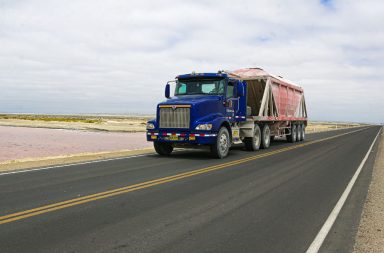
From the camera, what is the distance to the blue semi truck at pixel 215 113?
1417 centimetres

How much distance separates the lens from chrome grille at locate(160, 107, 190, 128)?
1421 centimetres

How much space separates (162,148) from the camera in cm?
1575

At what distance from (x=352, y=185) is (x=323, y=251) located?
5.38 metres

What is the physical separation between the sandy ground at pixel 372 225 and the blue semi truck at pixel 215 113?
253 inches

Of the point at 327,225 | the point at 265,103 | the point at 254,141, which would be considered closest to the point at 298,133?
the point at 265,103

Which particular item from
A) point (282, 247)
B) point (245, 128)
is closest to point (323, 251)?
point (282, 247)

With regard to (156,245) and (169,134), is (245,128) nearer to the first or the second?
(169,134)

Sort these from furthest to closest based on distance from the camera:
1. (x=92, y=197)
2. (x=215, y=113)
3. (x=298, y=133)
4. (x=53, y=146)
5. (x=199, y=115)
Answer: (x=298, y=133)
(x=53, y=146)
(x=215, y=113)
(x=199, y=115)
(x=92, y=197)

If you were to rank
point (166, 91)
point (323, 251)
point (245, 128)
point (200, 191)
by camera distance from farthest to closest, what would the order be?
point (245, 128) < point (166, 91) < point (200, 191) < point (323, 251)

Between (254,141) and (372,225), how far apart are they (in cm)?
1237

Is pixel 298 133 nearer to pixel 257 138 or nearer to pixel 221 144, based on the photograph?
pixel 257 138

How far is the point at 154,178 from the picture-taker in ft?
31.8


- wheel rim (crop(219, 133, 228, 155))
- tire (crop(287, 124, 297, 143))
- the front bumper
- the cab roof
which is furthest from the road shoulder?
tire (crop(287, 124, 297, 143))

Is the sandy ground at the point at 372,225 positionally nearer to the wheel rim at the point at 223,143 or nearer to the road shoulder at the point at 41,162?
the wheel rim at the point at 223,143
